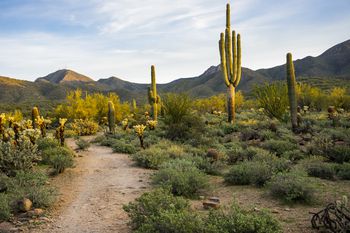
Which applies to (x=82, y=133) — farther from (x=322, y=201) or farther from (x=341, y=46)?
(x=341, y=46)

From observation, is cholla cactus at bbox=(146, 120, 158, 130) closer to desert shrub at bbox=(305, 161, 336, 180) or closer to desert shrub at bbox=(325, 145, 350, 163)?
desert shrub at bbox=(325, 145, 350, 163)

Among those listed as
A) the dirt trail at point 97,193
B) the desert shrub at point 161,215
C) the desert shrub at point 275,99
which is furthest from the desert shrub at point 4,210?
the desert shrub at point 275,99

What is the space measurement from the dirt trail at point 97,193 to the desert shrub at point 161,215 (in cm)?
33

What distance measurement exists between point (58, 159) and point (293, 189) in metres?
6.54

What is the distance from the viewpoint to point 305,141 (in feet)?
43.6

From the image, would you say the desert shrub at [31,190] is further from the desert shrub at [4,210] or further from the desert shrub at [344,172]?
the desert shrub at [344,172]

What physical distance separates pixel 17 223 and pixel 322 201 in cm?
564

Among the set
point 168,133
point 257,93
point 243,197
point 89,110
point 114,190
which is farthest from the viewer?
point 89,110

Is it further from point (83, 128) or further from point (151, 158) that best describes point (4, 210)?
point (83, 128)

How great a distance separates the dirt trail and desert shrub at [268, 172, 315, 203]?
3021 mm

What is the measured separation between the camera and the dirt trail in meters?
5.67

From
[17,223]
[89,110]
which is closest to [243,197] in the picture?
[17,223]

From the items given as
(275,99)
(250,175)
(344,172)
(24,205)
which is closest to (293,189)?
(250,175)

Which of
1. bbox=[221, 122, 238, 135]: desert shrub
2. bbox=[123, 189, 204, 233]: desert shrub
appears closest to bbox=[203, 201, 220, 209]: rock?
bbox=[123, 189, 204, 233]: desert shrub
